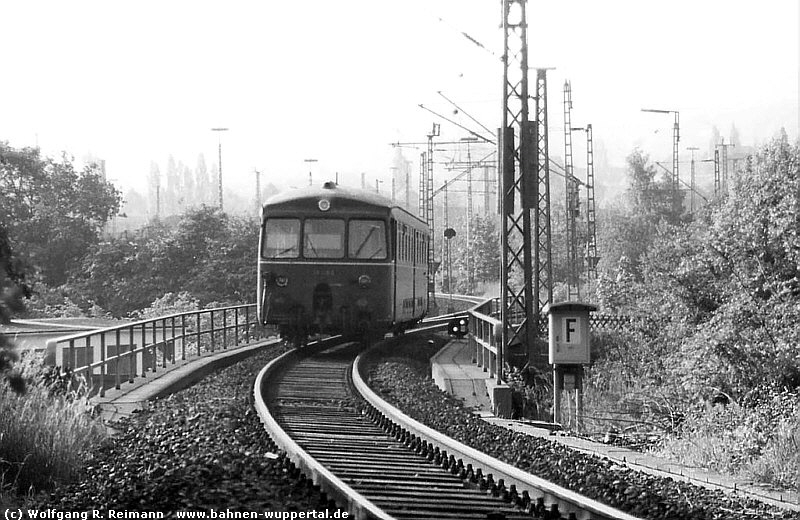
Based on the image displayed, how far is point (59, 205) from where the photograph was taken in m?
58.7

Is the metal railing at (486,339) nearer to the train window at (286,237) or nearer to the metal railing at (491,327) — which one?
the metal railing at (491,327)

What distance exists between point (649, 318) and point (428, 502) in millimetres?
19025

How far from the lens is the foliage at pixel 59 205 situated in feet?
184

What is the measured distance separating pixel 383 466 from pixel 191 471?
1.68 metres

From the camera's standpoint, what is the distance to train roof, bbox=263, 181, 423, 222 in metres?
20.2

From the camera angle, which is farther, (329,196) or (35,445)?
(329,196)

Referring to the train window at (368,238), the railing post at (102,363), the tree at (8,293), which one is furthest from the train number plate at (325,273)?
the tree at (8,293)

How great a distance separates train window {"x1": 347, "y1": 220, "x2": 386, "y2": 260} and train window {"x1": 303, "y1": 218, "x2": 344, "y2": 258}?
9.9 inches

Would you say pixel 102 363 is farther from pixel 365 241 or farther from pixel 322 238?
pixel 365 241

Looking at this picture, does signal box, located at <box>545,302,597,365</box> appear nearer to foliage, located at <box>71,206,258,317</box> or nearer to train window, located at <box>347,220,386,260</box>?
train window, located at <box>347,220,386,260</box>

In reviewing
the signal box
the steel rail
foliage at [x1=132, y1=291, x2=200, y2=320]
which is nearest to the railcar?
the signal box

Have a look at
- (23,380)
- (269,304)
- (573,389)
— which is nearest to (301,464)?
(23,380)

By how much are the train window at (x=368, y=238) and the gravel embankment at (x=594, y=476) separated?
6951 millimetres

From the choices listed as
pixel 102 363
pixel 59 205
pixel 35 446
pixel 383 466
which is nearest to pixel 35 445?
pixel 35 446
